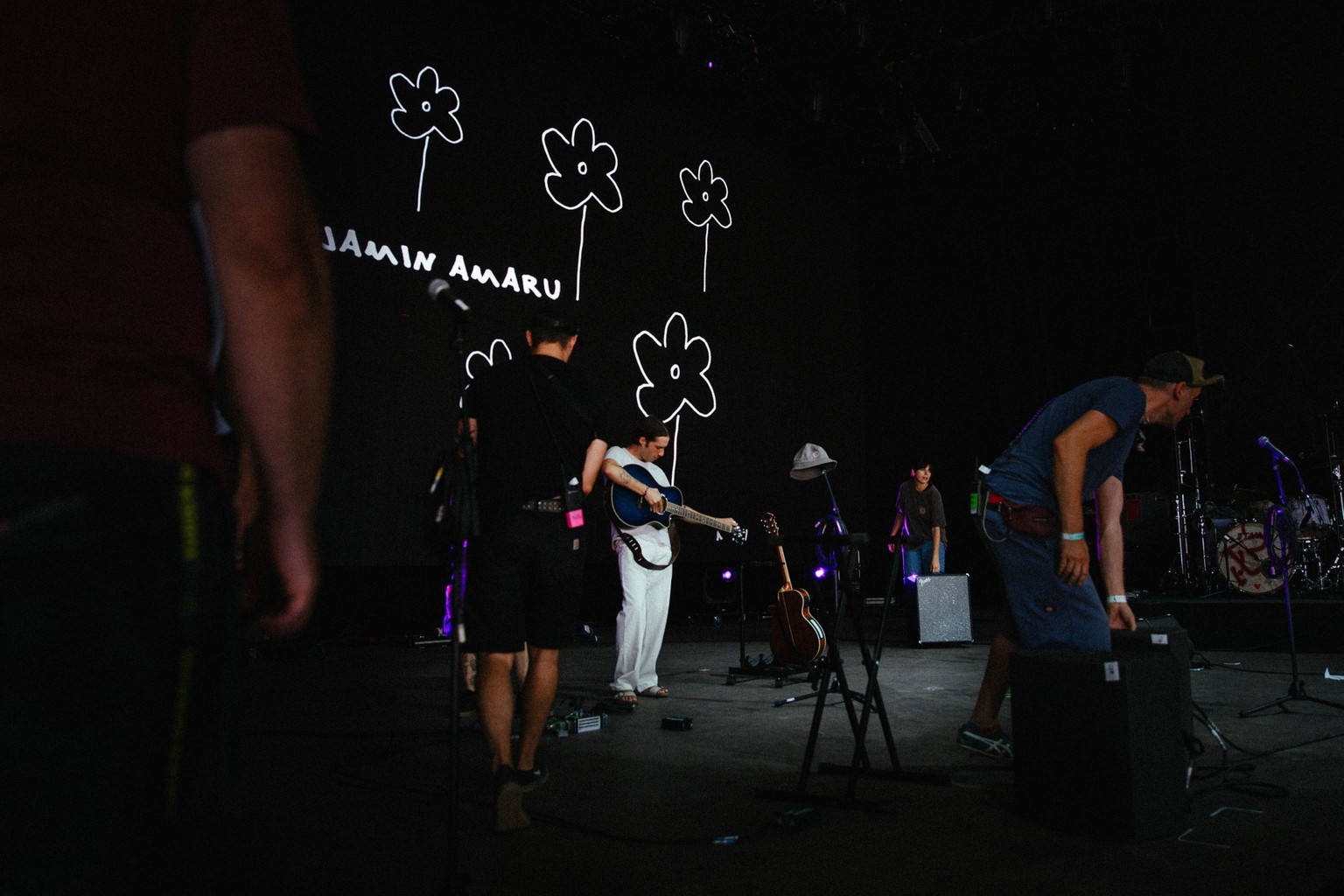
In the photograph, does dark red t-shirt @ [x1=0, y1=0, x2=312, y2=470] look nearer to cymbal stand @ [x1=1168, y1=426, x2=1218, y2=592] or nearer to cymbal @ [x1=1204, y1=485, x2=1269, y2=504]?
cymbal @ [x1=1204, y1=485, x2=1269, y2=504]

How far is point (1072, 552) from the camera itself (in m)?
3.54

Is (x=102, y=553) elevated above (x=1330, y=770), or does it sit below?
above

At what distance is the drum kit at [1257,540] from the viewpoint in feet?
29.3

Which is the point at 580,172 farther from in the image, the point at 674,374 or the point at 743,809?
the point at 743,809

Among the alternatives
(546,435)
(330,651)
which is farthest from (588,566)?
(546,435)

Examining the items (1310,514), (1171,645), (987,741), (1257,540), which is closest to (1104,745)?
(1171,645)

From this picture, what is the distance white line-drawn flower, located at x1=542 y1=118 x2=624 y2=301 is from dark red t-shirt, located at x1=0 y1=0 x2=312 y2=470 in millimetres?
9002

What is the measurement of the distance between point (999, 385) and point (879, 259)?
8.44ft

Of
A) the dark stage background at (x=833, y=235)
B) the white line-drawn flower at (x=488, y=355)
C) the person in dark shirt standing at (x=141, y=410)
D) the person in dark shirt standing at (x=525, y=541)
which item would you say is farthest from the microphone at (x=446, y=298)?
the white line-drawn flower at (x=488, y=355)

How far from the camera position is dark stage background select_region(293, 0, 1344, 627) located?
8.45m

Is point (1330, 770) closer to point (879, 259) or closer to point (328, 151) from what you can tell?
point (328, 151)

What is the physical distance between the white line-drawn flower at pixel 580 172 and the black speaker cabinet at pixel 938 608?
4386mm

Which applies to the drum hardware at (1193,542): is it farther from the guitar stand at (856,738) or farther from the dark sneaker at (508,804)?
the dark sneaker at (508,804)

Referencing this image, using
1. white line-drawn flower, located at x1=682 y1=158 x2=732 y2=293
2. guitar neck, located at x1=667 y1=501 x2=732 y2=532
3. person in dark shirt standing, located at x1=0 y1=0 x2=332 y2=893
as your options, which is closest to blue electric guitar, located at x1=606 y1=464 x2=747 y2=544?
guitar neck, located at x1=667 y1=501 x2=732 y2=532
